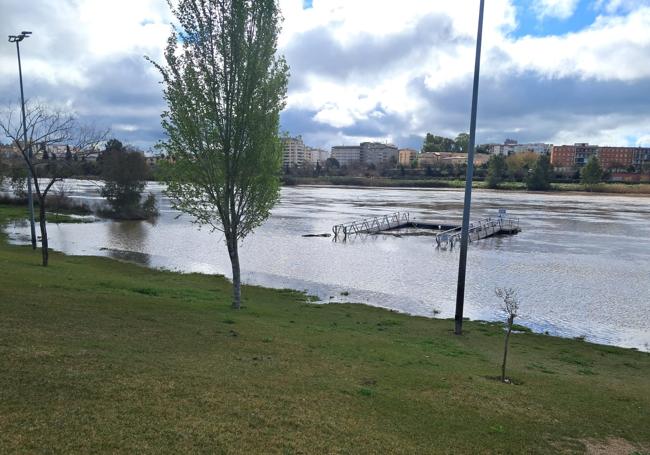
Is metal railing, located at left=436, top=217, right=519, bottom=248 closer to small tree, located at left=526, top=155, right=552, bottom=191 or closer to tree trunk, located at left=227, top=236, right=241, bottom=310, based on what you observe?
tree trunk, located at left=227, top=236, right=241, bottom=310

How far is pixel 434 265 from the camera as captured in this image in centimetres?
3484

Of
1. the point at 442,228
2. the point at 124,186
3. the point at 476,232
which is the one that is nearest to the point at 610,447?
the point at 476,232

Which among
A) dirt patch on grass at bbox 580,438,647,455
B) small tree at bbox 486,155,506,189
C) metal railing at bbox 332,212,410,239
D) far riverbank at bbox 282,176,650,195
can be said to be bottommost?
metal railing at bbox 332,212,410,239

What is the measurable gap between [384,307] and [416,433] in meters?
15.7

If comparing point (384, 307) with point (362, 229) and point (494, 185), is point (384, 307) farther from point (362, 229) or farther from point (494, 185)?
point (494, 185)

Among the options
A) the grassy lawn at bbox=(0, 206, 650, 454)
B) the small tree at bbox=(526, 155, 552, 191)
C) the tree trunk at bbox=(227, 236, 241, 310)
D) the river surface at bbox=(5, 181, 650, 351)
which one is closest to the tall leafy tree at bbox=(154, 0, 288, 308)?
the tree trunk at bbox=(227, 236, 241, 310)

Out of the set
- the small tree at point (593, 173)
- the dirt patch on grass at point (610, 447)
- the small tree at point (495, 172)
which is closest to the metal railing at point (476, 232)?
the dirt patch on grass at point (610, 447)

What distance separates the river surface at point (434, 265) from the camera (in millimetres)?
22719

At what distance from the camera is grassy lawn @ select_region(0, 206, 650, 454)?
638 centimetres

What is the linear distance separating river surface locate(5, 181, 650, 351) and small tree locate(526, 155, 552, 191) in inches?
3656

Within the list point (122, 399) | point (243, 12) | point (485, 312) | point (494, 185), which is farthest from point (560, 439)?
point (494, 185)

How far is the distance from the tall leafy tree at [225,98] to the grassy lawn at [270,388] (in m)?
4.43

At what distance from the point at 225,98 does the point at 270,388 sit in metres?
9.65

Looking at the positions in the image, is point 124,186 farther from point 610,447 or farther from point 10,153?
point 610,447
